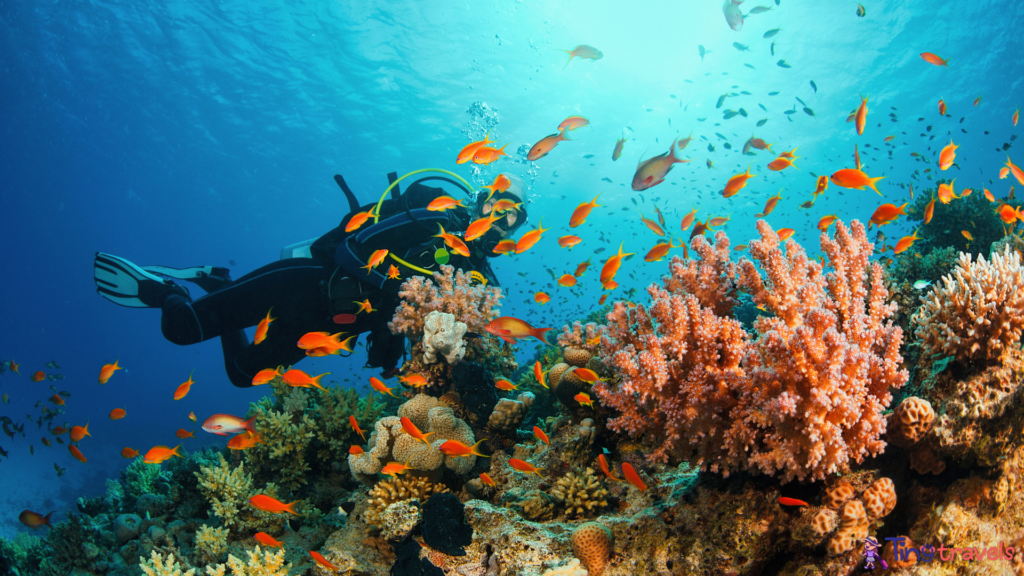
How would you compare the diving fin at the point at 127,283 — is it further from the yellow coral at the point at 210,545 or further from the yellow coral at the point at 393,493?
the yellow coral at the point at 393,493

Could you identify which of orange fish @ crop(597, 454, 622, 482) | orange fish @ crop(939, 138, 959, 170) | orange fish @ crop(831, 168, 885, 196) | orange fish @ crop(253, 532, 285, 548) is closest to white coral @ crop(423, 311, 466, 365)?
orange fish @ crop(597, 454, 622, 482)

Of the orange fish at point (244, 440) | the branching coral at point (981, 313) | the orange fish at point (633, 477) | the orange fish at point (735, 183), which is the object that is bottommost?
the orange fish at point (633, 477)

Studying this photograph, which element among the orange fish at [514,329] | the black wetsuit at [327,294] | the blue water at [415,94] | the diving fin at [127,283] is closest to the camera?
the orange fish at [514,329]

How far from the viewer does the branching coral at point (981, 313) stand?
6.06 feet

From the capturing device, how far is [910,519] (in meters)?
1.81

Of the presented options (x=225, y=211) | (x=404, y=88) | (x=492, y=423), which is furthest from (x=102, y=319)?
(x=492, y=423)

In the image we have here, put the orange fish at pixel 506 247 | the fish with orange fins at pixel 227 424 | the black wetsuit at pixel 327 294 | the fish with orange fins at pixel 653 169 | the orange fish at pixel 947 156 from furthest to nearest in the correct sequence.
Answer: the black wetsuit at pixel 327 294 < the orange fish at pixel 947 156 < the orange fish at pixel 506 247 < the fish with orange fins at pixel 653 169 < the fish with orange fins at pixel 227 424

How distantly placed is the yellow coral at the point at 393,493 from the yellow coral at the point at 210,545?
1.47 metres

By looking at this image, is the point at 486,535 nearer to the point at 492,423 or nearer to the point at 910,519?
the point at 492,423

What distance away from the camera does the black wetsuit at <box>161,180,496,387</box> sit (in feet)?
17.5

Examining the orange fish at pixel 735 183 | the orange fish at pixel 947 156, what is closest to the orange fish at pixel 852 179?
the orange fish at pixel 735 183

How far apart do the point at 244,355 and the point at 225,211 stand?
54739mm

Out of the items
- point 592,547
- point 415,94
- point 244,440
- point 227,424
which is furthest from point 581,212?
point 415,94

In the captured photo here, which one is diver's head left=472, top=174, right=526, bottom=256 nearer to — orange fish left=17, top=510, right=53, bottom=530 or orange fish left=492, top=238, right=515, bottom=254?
orange fish left=492, top=238, right=515, bottom=254
